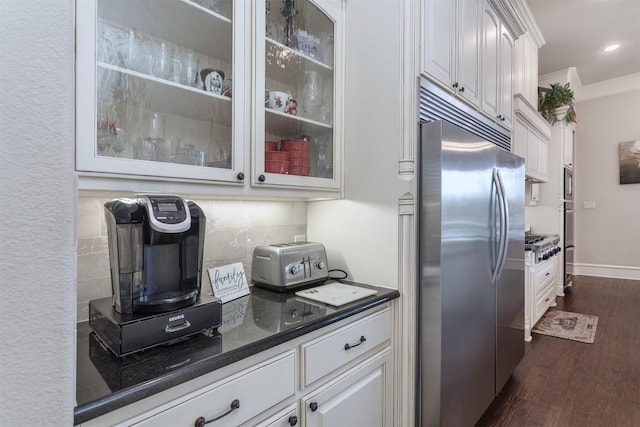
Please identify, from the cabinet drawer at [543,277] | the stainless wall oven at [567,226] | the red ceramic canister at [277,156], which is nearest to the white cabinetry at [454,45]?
the red ceramic canister at [277,156]

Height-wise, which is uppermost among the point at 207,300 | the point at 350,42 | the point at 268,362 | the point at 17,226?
the point at 350,42

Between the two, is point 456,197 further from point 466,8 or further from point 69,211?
point 69,211

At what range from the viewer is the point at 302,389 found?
43.4 inches

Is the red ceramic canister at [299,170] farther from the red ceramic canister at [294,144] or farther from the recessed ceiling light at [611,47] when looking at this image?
the recessed ceiling light at [611,47]

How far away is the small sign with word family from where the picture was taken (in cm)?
138

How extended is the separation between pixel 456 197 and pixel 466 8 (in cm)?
116

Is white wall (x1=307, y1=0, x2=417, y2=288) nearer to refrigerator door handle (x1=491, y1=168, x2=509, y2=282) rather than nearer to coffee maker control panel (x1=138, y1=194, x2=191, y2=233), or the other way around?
refrigerator door handle (x1=491, y1=168, x2=509, y2=282)

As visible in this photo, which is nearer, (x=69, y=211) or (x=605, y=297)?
(x=69, y=211)

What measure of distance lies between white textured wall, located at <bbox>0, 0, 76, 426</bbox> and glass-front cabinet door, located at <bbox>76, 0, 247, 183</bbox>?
518 millimetres

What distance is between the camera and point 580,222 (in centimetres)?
601

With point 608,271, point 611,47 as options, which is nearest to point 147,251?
point 611,47

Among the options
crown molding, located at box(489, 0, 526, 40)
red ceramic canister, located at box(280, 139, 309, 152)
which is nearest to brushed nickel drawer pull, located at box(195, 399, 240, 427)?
red ceramic canister, located at box(280, 139, 309, 152)

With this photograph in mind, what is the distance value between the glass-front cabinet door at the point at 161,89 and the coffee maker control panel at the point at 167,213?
0.12 m

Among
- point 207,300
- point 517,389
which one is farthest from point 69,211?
point 517,389
